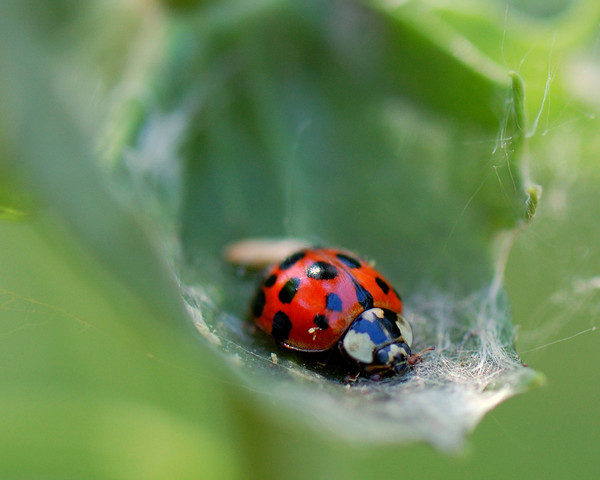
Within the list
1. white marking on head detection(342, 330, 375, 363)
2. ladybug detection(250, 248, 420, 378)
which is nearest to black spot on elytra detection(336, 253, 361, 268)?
ladybug detection(250, 248, 420, 378)

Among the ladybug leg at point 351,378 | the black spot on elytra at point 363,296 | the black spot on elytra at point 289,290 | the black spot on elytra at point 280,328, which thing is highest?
the black spot on elytra at point 363,296

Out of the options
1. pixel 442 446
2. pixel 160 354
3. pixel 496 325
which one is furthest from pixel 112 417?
pixel 442 446

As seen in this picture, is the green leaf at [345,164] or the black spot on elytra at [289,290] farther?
the black spot on elytra at [289,290]

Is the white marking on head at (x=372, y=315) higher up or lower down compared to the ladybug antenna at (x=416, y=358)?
higher up

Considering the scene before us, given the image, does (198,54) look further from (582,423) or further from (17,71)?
(582,423)

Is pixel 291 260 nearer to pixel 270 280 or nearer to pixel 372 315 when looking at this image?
pixel 270 280

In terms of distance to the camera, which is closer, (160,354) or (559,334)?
(160,354)

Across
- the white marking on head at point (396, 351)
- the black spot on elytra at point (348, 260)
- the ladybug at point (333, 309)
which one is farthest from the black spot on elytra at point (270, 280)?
the white marking on head at point (396, 351)

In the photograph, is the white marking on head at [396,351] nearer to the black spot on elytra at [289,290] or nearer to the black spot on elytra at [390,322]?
the black spot on elytra at [390,322]
